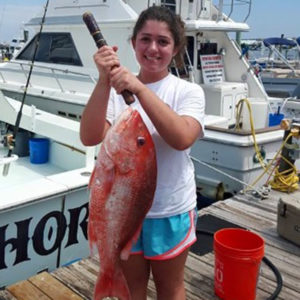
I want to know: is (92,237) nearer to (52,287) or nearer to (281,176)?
(52,287)

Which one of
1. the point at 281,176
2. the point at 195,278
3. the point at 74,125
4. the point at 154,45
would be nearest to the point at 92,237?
the point at 154,45

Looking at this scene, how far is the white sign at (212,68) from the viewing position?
7410 millimetres

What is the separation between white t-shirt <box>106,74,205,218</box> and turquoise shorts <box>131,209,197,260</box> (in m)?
0.03

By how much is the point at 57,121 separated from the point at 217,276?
10.7 ft

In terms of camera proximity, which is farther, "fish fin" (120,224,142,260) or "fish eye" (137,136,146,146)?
"fish fin" (120,224,142,260)

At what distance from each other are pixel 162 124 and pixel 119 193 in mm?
330

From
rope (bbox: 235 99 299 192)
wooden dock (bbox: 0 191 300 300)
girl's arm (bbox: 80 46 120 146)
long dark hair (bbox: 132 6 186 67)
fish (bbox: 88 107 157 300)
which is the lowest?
wooden dock (bbox: 0 191 300 300)

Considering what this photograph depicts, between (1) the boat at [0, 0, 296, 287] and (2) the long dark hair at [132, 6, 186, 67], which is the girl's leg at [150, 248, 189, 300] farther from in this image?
(1) the boat at [0, 0, 296, 287]

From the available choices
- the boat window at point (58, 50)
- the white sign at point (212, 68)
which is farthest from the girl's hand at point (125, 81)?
the boat window at point (58, 50)

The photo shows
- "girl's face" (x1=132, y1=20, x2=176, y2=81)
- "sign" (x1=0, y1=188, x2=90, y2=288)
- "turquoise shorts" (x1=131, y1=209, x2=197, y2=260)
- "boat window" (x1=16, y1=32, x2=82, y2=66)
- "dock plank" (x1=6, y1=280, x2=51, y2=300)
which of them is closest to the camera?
"girl's face" (x1=132, y1=20, x2=176, y2=81)

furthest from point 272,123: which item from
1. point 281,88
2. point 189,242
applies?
point 281,88

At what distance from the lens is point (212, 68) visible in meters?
7.61

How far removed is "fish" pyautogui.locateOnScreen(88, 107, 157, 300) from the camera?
1.54 metres

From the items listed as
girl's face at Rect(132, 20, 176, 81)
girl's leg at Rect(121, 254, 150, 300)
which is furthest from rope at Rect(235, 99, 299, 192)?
girl's face at Rect(132, 20, 176, 81)
